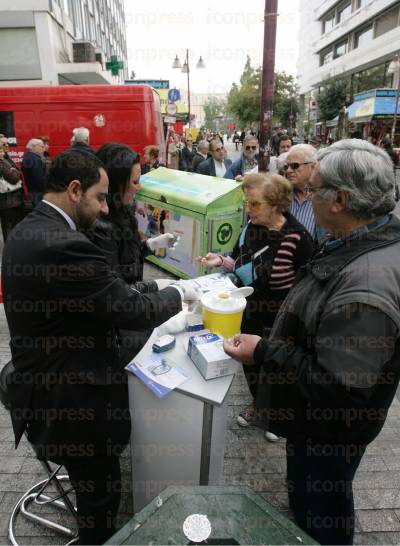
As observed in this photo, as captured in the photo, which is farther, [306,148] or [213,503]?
[306,148]

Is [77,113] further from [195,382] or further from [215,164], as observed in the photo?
[195,382]

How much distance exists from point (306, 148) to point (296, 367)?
7.55 feet

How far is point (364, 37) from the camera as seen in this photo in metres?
35.0

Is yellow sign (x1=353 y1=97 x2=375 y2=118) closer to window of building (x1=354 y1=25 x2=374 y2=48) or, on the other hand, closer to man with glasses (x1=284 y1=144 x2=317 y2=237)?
window of building (x1=354 y1=25 x2=374 y2=48)

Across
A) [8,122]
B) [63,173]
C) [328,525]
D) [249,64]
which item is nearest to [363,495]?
[328,525]

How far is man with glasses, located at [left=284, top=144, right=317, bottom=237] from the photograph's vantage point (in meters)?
3.11

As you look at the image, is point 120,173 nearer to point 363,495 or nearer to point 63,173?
point 63,173

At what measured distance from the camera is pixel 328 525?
64.5 inches

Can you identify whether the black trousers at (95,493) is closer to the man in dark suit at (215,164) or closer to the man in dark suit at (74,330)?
the man in dark suit at (74,330)

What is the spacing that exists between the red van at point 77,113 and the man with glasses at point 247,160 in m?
2.73

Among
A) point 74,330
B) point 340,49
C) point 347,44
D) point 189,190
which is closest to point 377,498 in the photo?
point 74,330

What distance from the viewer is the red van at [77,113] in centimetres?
774

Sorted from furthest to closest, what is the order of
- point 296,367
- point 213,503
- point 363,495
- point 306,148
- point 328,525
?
point 306,148 → point 363,495 → point 328,525 → point 296,367 → point 213,503

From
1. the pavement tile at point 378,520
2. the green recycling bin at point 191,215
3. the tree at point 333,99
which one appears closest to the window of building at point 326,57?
the tree at point 333,99
